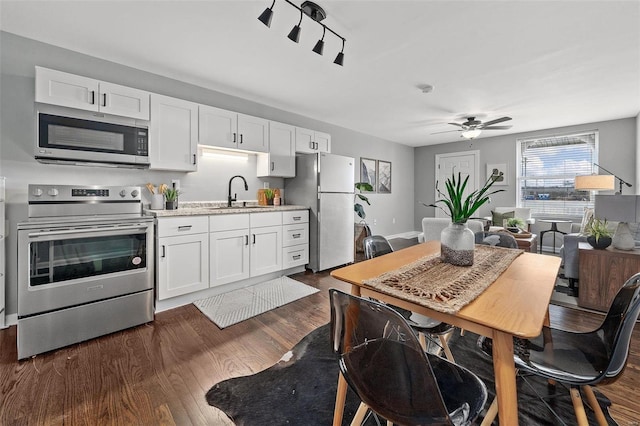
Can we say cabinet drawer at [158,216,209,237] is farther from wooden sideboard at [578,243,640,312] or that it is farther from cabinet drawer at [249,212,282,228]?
wooden sideboard at [578,243,640,312]

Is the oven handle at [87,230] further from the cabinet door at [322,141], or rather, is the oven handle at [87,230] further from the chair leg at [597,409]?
the chair leg at [597,409]

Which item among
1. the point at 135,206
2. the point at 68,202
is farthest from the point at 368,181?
the point at 68,202

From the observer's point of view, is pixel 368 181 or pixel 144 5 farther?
pixel 368 181

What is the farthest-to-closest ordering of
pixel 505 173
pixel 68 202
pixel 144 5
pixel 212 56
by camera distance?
pixel 505 173 < pixel 212 56 < pixel 68 202 < pixel 144 5

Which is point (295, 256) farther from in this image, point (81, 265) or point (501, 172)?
point (501, 172)

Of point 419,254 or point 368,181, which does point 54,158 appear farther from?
point 368,181

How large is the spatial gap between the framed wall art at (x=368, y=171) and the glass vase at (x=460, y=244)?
4439 mm

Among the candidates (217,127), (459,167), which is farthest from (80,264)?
(459,167)

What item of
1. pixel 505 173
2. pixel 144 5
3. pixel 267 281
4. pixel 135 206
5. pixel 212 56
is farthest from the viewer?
pixel 505 173

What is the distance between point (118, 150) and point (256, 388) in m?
2.35

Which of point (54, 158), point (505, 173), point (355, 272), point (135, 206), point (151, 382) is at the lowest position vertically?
point (151, 382)

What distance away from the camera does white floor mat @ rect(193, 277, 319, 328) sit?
257 centimetres

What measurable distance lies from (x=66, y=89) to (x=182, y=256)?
169cm

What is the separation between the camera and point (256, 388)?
1.62 meters
